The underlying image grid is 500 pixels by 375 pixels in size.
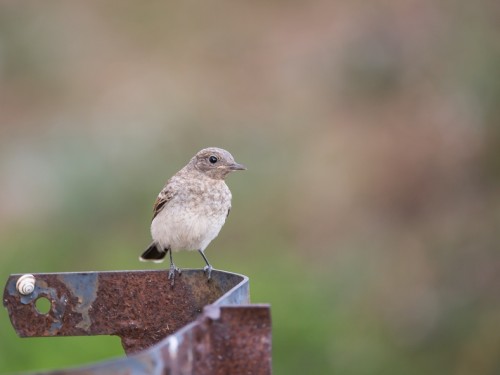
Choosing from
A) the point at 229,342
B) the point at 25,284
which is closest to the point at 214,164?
the point at 25,284

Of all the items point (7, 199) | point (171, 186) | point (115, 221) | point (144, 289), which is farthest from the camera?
point (7, 199)

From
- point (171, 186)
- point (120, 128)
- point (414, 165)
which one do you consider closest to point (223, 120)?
point (120, 128)

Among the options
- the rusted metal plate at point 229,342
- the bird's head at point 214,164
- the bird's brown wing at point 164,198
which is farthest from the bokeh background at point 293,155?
the rusted metal plate at point 229,342

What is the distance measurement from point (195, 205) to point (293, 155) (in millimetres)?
4715

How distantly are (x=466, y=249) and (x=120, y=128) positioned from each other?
3.93m

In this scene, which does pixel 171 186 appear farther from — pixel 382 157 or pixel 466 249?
pixel 382 157

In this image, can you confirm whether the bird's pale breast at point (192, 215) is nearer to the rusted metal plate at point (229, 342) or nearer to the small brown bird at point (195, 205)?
the small brown bird at point (195, 205)

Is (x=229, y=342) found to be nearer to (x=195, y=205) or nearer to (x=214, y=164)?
(x=195, y=205)

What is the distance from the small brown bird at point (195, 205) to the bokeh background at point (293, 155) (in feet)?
5.17

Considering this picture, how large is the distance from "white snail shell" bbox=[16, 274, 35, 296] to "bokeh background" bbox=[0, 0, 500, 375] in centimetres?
348

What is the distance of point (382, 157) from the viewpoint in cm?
1063

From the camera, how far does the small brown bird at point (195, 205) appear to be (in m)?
5.32

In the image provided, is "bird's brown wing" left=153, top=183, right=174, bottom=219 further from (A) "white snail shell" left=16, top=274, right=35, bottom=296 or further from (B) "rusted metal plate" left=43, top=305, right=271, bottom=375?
(B) "rusted metal plate" left=43, top=305, right=271, bottom=375

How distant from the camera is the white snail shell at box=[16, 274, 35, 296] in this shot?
308 centimetres
